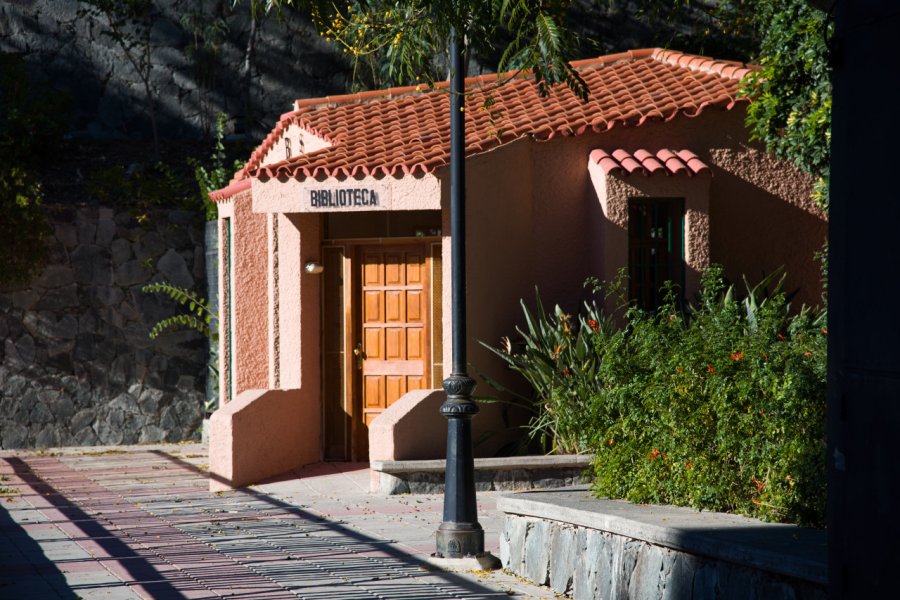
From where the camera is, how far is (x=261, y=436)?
44.9 ft

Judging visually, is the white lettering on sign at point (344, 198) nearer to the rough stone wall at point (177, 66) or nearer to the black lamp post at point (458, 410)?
the black lamp post at point (458, 410)

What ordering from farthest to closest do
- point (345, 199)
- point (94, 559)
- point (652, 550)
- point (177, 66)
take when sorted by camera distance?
point (177, 66)
point (345, 199)
point (94, 559)
point (652, 550)

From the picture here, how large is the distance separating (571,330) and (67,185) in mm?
9640

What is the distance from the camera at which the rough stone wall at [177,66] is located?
76.2ft

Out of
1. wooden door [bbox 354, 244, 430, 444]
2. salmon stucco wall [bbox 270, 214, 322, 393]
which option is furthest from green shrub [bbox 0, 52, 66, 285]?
wooden door [bbox 354, 244, 430, 444]

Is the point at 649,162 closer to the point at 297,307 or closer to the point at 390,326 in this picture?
the point at 390,326

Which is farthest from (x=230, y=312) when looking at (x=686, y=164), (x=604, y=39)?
(x=604, y=39)

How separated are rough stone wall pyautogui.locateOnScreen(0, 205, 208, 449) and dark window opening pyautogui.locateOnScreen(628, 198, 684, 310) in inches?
244

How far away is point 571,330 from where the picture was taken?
13352mm

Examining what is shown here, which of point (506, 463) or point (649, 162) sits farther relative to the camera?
point (649, 162)

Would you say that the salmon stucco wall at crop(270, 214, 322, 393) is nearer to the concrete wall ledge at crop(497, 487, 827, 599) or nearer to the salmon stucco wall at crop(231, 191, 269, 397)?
the salmon stucco wall at crop(231, 191, 269, 397)

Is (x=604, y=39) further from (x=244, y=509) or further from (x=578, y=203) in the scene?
(x=244, y=509)

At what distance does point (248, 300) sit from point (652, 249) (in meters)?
4.73

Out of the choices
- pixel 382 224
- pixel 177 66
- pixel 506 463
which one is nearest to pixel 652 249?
pixel 382 224
